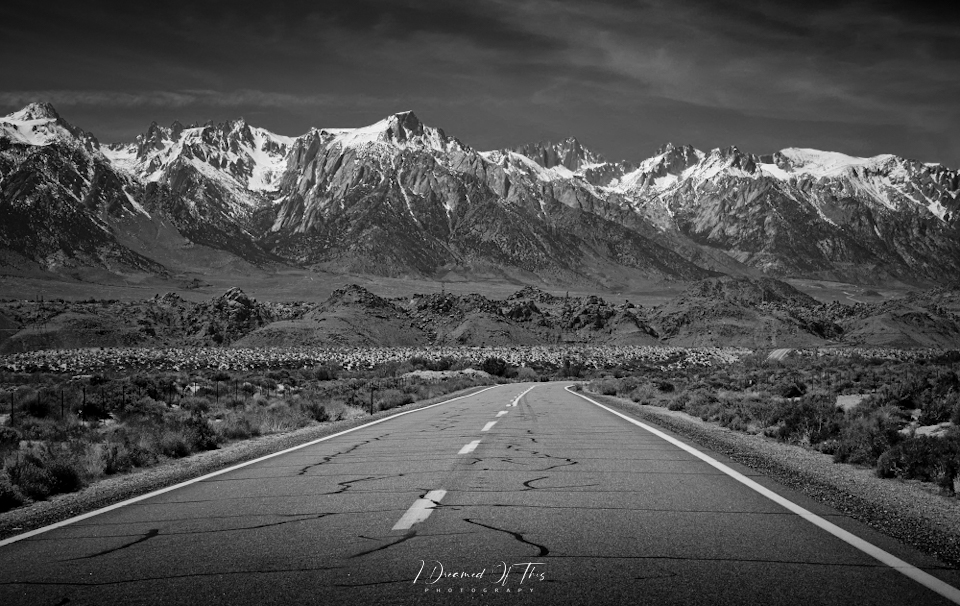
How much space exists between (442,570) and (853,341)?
4464 inches

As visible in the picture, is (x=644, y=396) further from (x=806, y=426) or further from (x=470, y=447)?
(x=470, y=447)

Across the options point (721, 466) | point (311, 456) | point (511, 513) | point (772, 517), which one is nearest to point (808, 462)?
point (721, 466)

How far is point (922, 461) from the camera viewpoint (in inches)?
371

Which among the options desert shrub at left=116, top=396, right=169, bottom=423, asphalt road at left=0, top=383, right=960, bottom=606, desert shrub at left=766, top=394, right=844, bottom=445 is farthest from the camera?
desert shrub at left=116, top=396, right=169, bottom=423

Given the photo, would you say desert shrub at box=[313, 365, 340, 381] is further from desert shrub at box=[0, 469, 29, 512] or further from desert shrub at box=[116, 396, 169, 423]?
desert shrub at box=[0, 469, 29, 512]

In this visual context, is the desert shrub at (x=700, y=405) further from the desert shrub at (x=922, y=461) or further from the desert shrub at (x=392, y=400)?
the desert shrub at (x=392, y=400)

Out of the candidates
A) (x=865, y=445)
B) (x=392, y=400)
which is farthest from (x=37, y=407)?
(x=865, y=445)

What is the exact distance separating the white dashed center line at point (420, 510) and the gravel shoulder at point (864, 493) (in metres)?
3.94

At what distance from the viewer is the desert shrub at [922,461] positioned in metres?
8.96

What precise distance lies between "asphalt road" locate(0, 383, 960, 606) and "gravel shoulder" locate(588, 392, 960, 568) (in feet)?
0.98

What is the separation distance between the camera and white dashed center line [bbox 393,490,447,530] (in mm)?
6363

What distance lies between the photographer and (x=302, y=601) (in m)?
4.50

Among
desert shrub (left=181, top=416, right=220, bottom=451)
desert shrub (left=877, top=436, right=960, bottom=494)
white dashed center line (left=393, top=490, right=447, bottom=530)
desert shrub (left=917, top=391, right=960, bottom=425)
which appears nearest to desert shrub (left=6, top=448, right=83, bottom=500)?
desert shrub (left=181, top=416, right=220, bottom=451)

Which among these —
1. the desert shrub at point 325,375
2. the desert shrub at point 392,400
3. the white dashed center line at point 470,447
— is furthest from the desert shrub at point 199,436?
the desert shrub at point 325,375
